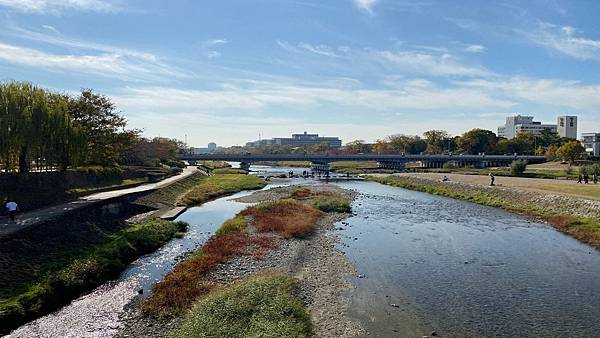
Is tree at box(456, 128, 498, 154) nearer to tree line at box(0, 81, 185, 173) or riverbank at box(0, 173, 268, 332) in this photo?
tree line at box(0, 81, 185, 173)

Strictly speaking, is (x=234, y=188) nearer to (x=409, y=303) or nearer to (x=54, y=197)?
(x=54, y=197)

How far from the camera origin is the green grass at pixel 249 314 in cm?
1419

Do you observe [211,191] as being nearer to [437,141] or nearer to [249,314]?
[249,314]

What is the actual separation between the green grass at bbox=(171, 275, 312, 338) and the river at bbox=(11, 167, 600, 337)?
2576mm

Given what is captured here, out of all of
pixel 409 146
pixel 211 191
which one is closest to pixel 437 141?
pixel 409 146

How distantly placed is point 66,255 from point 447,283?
63.5ft

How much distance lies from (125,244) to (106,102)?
33.8 m

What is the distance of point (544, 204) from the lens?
43.9m

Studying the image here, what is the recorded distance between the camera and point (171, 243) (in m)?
29.5

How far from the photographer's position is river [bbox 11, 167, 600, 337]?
15680mm

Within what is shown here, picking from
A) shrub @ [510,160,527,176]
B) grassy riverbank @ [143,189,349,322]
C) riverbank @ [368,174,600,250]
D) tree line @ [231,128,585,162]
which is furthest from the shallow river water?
tree line @ [231,128,585,162]

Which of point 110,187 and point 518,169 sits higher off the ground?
point 518,169

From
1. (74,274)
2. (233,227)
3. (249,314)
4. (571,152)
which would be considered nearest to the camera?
(249,314)

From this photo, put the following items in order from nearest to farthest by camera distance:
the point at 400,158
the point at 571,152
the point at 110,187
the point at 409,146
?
1. the point at 110,187
2. the point at 571,152
3. the point at 400,158
4. the point at 409,146
